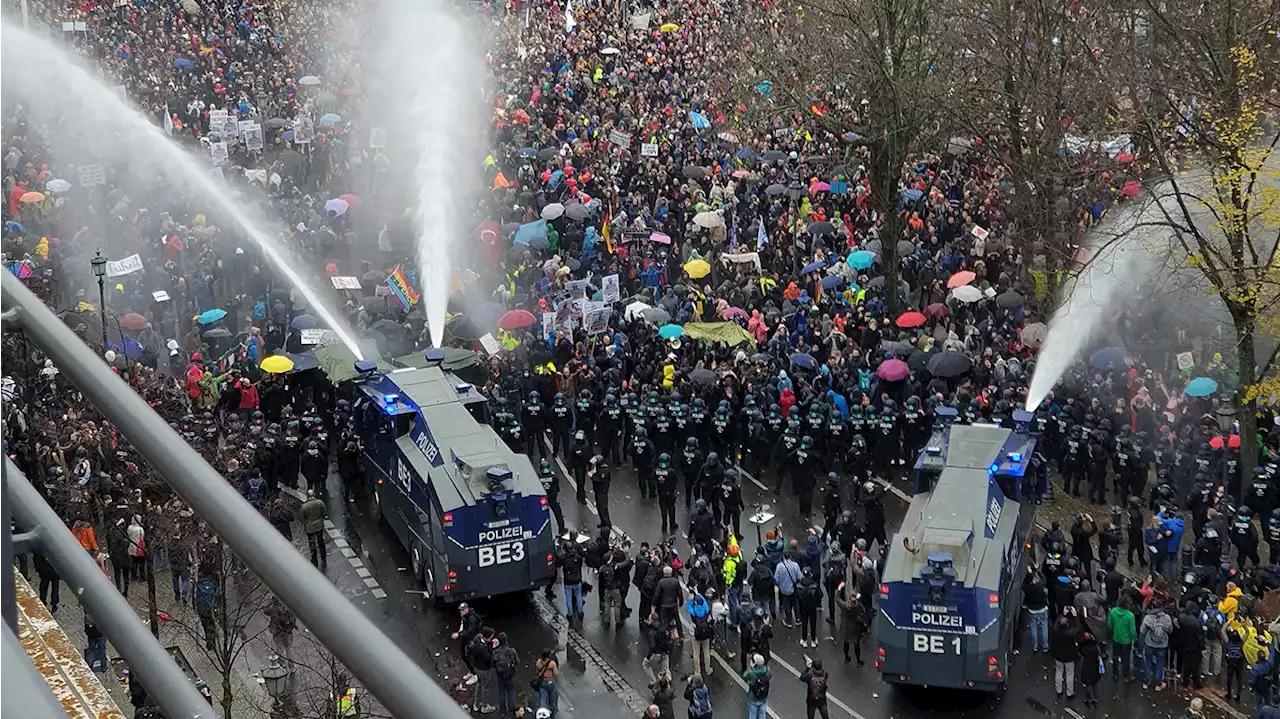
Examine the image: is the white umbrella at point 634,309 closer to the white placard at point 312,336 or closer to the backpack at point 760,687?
the white placard at point 312,336

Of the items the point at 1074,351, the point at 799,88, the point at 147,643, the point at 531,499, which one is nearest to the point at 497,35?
the point at 799,88

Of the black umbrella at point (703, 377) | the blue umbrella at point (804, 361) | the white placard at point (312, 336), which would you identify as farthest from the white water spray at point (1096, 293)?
the white placard at point (312, 336)

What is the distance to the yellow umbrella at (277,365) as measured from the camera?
3091 cm

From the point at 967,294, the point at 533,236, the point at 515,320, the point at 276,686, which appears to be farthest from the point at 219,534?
the point at 533,236

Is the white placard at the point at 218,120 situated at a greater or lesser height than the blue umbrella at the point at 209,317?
greater

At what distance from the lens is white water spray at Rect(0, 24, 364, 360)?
42.5 meters

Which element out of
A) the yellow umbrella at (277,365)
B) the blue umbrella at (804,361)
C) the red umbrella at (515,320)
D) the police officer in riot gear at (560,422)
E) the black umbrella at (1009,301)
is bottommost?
the police officer in riot gear at (560,422)

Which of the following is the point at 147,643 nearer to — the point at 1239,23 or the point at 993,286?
the point at 1239,23

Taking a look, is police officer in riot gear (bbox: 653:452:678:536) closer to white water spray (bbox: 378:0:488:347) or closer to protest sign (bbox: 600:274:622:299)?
protest sign (bbox: 600:274:622:299)

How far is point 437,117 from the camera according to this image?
168 feet

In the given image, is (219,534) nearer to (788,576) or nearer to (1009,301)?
(788,576)

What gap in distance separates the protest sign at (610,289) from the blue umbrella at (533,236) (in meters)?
4.86

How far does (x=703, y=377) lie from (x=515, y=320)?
4877 mm

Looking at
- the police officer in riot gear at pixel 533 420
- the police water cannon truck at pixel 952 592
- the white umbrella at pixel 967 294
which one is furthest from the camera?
the white umbrella at pixel 967 294
